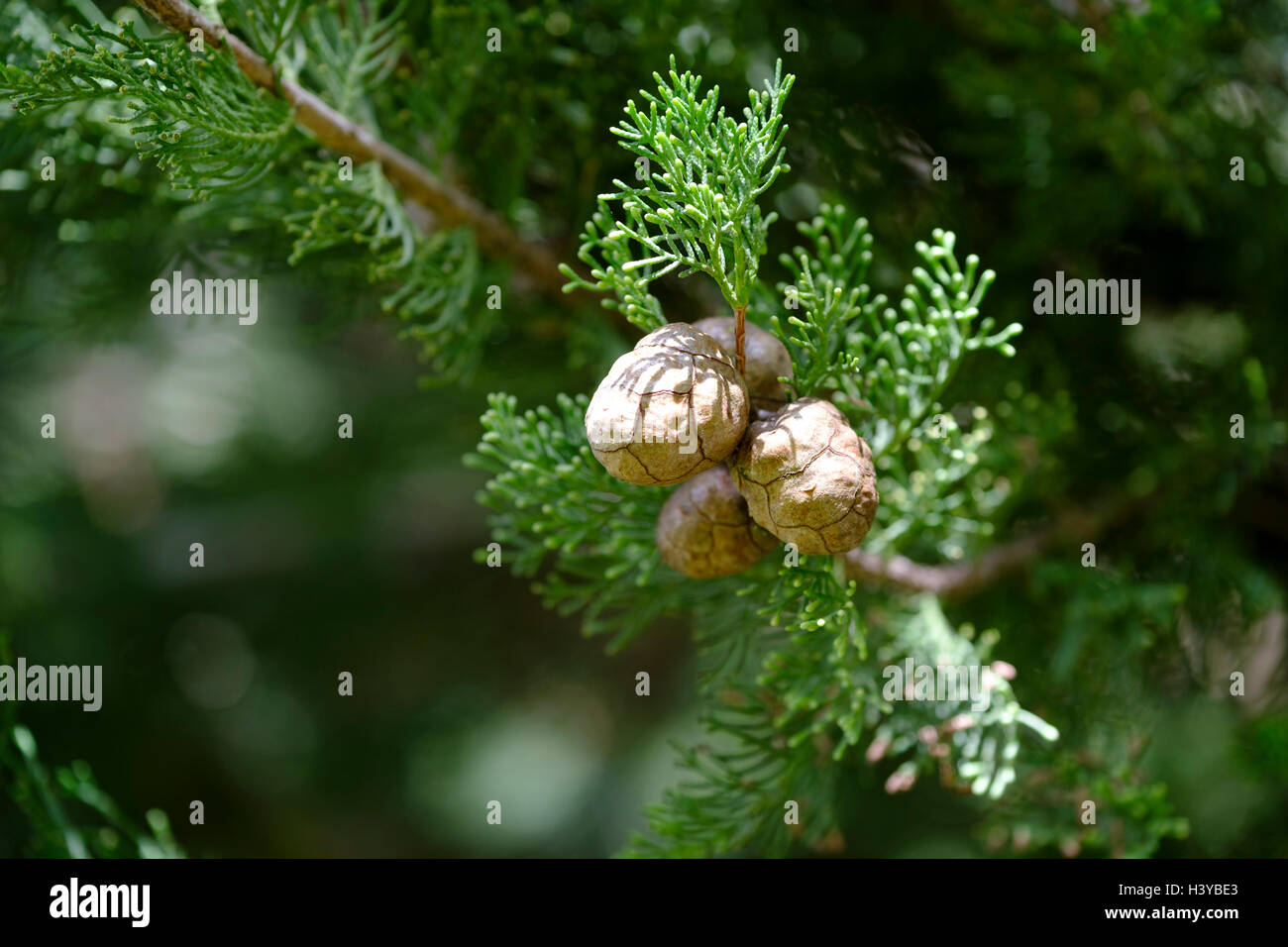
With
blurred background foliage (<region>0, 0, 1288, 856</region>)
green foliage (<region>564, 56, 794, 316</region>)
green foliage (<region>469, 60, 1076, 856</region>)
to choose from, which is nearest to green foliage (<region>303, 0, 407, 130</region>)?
blurred background foliage (<region>0, 0, 1288, 856</region>)

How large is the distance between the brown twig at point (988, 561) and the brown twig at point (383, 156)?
422 mm

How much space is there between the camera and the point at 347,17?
0.83 metres

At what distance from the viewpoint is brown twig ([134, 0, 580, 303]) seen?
650 millimetres

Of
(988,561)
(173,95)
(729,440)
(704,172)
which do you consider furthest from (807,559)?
(173,95)

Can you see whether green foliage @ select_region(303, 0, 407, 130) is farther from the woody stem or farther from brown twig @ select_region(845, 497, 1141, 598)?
brown twig @ select_region(845, 497, 1141, 598)

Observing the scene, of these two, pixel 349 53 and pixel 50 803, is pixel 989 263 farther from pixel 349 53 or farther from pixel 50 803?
pixel 50 803

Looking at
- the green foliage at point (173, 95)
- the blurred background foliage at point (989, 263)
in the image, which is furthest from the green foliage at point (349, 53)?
the green foliage at point (173, 95)

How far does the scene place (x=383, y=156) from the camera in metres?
0.83

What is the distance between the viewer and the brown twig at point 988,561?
0.90 metres

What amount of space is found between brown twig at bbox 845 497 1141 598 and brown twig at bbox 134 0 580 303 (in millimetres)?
422

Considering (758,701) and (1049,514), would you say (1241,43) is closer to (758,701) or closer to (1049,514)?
(1049,514)
